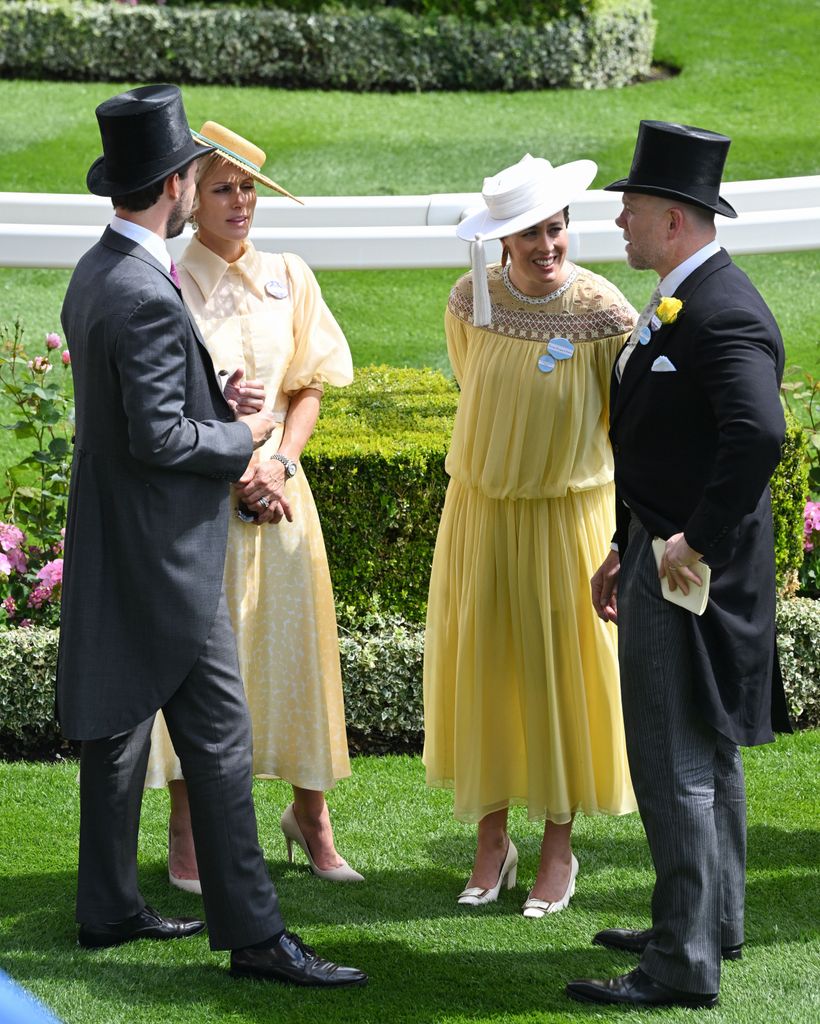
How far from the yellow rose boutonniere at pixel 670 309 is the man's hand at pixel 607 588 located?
0.73 metres

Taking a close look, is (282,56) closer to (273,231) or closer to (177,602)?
(273,231)

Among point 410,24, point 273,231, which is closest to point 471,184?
point 410,24

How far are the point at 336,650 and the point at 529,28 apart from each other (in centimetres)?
1145

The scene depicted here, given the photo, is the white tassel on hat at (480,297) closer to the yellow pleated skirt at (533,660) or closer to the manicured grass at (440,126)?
the yellow pleated skirt at (533,660)

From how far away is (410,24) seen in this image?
14.4m

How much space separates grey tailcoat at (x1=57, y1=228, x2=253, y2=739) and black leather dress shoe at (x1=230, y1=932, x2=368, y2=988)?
0.66 metres

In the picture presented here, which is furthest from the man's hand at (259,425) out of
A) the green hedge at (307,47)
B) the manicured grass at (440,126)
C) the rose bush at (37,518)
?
the green hedge at (307,47)

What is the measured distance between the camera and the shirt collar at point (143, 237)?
3533mm

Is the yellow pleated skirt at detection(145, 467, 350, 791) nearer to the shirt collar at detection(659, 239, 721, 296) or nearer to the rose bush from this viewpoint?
the shirt collar at detection(659, 239, 721, 296)

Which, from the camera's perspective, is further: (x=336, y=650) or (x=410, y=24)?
(x=410, y=24)

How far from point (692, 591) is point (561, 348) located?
0.89m

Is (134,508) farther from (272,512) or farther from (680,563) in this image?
(680,563)

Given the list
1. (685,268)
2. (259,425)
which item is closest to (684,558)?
(685,268)

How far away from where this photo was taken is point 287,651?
4273 millimetres
